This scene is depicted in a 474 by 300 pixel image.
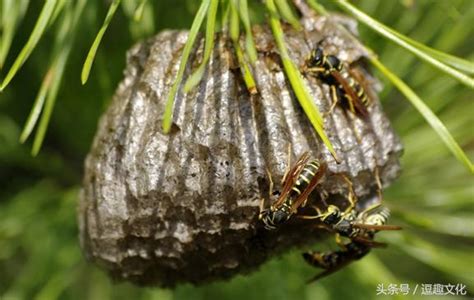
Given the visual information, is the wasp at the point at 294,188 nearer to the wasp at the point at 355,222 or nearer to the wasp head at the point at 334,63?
the wasp at the point at 355,222

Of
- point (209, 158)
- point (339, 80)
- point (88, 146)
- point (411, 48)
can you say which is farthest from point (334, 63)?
point (88, 146)

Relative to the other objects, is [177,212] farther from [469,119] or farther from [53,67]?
[469,119]

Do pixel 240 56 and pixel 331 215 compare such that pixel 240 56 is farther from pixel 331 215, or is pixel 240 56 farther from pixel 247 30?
pixel 331 215

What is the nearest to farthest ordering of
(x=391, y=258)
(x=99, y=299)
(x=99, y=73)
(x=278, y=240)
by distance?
(x=278, y=240), (x=99, y=73), (x=99, y=299), (x=391, y=258)

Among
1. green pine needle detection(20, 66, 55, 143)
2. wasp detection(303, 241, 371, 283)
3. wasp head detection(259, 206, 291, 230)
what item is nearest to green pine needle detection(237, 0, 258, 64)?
wasp head detection(259, 206, 291, 230)

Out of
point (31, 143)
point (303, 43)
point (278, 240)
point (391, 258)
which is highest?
point (303, 43)

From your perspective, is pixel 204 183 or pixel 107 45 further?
pixel 107 45

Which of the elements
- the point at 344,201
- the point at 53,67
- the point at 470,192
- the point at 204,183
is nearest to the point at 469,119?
the point at 470,192
